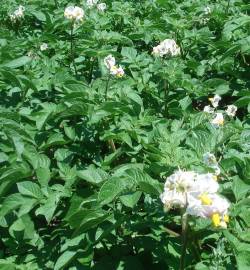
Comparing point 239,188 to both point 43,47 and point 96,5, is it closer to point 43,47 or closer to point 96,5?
point 43,47

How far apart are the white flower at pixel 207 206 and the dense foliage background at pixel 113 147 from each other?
240 mm

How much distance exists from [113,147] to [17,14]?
6.07ft

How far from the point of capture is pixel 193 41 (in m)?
3.51

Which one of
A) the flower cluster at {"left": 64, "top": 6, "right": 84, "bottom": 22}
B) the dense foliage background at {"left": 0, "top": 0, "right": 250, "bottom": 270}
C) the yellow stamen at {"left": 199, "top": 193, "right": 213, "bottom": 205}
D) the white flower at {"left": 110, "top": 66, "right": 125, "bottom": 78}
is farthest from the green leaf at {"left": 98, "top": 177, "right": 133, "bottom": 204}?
the flower cluster at {"left": 64, "top": 6, "right": 84, "bottom": 22}

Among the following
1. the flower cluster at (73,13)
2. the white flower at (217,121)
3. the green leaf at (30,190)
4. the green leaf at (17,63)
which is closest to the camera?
the green leaf at (30,190)

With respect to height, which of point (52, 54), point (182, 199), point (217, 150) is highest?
point (182, 199)

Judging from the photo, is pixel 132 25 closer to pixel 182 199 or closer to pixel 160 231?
pixel 160 231

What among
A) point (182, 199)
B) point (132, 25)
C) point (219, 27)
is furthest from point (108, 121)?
point (219, 27)

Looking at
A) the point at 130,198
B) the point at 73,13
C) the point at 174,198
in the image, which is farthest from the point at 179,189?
the point at 73,13

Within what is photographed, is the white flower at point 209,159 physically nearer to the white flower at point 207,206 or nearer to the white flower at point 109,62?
the white flower at point 207,206

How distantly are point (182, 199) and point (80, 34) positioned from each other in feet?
7.14

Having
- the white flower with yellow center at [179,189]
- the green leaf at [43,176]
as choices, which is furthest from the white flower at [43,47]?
the white flower with yellow center at [179,189]

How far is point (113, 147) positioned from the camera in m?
2.53

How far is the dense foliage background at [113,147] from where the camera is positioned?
1.93 meters
